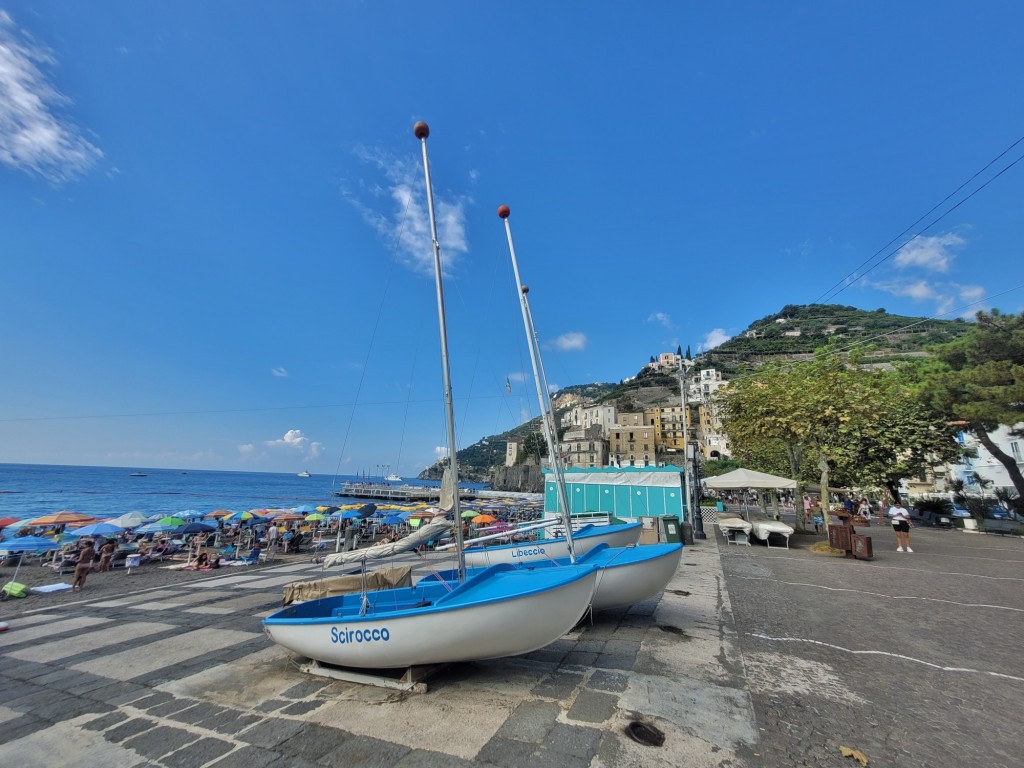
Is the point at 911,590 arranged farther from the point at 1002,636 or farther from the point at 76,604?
the point at 76,604

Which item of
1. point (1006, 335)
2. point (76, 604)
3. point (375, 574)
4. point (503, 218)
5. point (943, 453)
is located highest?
point (1006, 335)

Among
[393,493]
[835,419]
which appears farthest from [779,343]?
[835,419]

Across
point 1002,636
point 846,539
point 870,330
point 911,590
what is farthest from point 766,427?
point 870,330

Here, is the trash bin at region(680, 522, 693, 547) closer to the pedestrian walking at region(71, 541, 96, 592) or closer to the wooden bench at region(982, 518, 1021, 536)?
the wooden bench at region(982, 518, 1021, 536)

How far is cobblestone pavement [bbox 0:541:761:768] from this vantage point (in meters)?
3.49

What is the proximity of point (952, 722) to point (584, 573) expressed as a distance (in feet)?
11.1

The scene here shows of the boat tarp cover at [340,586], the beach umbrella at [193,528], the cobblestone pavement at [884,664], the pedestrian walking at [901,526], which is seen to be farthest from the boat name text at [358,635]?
the beach umbrella at [193,528]

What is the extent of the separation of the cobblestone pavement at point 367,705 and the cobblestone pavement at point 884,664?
410 millimetres

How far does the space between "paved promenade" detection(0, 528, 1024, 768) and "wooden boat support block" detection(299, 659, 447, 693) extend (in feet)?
0.28

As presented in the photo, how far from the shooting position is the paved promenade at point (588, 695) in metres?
3.48

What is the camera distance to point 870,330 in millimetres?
130625

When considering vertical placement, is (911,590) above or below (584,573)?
below

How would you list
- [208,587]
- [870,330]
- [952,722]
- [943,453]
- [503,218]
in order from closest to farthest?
[952,722]
[503,218]
[208,587]
[943,453]
[870,330]

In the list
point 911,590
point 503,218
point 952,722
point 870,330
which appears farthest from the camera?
point 870,330
